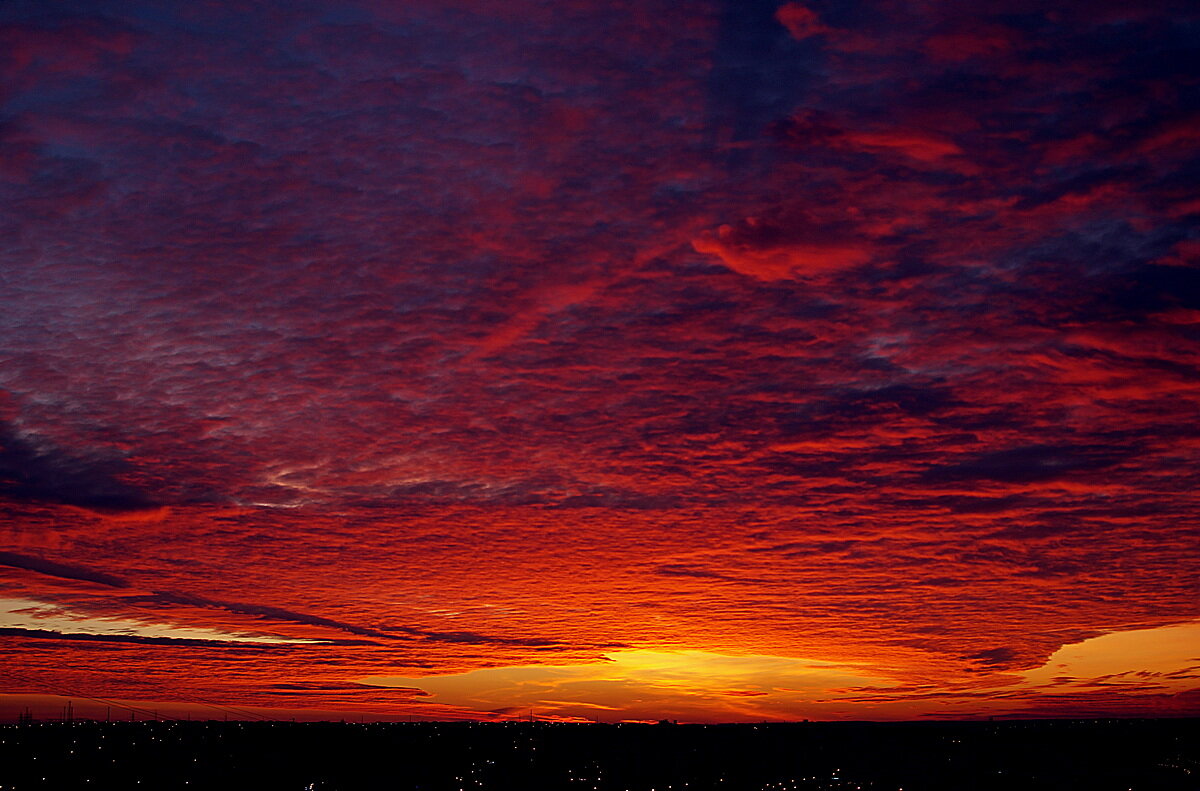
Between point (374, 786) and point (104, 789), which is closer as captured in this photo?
point (104, 789)

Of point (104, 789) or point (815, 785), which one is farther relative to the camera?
point (815, 785)

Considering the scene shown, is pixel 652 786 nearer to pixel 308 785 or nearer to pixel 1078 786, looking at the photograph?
pixel 308 785

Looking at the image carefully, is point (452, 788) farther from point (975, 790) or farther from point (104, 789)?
point (975, 790)

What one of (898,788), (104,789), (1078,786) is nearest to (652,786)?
(898,788)

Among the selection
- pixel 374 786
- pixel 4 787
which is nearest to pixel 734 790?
pixel 374 786

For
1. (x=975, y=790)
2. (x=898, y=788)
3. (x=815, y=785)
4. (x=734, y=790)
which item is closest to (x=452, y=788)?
(x=734, y=790)

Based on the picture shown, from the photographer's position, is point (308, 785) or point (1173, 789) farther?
point (308, 785)

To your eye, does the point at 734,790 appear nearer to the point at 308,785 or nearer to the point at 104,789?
the point at 308,785
